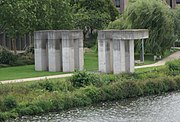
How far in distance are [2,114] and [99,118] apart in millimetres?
6249

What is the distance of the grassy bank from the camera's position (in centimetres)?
3566

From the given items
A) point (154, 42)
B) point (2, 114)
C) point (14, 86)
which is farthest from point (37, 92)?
point (154, 42)

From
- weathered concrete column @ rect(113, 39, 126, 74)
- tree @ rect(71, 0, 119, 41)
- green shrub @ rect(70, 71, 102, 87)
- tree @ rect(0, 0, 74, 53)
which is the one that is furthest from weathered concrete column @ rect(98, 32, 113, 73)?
tree @ rect(71, 0, 119, 41)

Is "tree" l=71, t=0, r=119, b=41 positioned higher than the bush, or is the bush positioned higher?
"tree" l=71, t=0, r=119, b=41

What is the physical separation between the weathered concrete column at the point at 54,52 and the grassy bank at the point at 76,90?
303 inches

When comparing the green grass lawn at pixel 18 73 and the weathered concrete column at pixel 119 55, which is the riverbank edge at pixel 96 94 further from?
the green grass lawn at pixel 18 73

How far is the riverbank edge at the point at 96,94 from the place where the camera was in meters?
35.5

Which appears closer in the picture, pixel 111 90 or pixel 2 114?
pixel 2 114

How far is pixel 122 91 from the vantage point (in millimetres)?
41312

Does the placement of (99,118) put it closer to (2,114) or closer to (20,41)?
(2,114)

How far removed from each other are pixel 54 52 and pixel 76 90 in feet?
34.4

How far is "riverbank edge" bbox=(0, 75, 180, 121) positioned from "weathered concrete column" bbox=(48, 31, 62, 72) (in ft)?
31.8

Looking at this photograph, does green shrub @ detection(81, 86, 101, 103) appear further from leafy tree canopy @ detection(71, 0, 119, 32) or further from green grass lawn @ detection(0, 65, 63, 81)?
leafy tree canopy @ detection(71, 0, 119, 32)

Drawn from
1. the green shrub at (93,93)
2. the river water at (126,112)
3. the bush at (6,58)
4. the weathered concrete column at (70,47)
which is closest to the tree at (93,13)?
the bush at (6,58)
